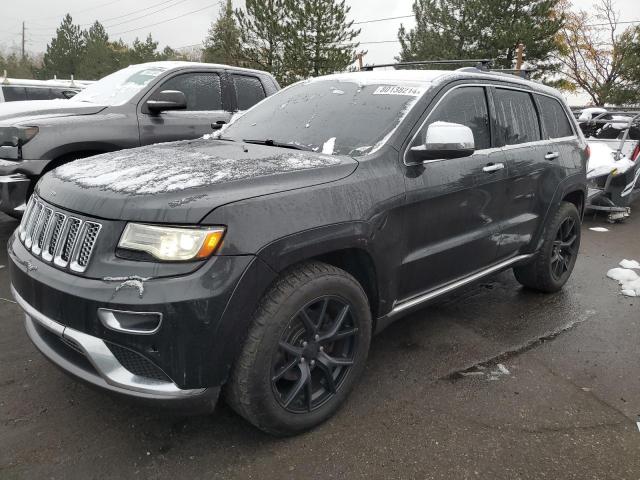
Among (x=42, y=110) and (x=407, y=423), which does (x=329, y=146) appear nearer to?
(x=407, y=423)

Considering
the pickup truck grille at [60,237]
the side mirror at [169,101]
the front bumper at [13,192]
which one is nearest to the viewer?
the pickup truck grille at [60,237]

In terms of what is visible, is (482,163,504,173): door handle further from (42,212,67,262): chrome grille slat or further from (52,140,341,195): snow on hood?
(42,212,67,262): chrome grille slat

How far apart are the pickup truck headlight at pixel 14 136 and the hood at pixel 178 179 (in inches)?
92.7

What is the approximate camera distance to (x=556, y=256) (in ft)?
14.6

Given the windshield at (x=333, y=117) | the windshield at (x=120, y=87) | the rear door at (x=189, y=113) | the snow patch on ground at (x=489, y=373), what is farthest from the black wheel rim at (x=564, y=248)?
the windshield at (x=120, y=87)

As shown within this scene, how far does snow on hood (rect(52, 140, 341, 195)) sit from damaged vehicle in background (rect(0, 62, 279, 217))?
150 cm

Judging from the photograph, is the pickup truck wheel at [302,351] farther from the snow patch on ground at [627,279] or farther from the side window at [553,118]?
the snow patch on ground at [627,279]

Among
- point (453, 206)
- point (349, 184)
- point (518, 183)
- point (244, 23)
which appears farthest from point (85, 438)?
point (244, 23)

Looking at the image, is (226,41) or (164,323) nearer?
(164,323)

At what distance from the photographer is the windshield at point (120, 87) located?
18.2 feet

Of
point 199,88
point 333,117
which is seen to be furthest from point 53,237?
point 199,88

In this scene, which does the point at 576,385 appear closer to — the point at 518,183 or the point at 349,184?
the point at 518,183

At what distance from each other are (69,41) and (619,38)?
36247mm

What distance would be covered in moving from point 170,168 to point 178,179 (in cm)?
22
